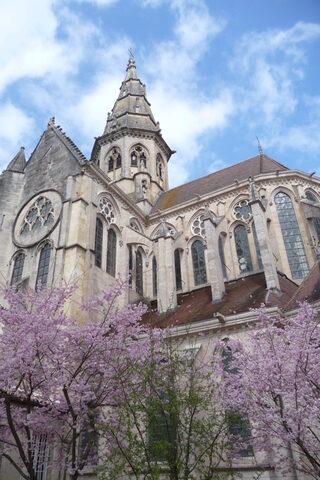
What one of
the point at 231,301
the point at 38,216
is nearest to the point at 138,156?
the point at 38,216

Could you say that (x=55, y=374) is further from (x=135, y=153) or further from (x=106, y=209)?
(x=135, y=153)

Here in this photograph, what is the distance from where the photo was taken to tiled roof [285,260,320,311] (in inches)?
475

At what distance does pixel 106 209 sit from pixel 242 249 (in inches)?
289

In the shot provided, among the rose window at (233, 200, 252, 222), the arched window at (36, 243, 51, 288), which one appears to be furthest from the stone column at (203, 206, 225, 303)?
the arched window at (36, 243, 51, 288)

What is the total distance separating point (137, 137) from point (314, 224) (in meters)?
16.9

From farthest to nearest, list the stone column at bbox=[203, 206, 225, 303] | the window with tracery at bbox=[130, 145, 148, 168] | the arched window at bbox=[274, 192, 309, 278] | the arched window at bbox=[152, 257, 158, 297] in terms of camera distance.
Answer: the window with tracery at bbox=[130, 145, 148, 168] < the arched window at bbox=[152, 257, 158, 297] < the arched window at bbox=[274, 192, 309, 278] < the stone column at bbox=[203, 206, 225, 303]

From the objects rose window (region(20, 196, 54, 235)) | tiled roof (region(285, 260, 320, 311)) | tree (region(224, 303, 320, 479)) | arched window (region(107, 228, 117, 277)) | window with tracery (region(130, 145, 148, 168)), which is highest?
window with tracery (region(130, 145, 148, 168))

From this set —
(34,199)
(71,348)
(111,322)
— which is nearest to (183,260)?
(34,199)

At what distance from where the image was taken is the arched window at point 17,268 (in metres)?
17.8

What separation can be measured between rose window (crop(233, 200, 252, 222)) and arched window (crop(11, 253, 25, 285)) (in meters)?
11.3

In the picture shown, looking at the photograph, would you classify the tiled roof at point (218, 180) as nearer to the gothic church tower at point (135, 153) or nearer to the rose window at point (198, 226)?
the gothic church tower at point (135, 153)

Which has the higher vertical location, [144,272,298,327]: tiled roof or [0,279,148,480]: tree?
[144,272,298,327]: tiled roof

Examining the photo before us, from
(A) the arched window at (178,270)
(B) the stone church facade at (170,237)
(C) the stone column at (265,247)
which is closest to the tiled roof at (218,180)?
(B) the stone church facade at (170,237)

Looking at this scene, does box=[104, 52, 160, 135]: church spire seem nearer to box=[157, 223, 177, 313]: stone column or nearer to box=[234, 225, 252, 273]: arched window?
box=[234, 225, 252, 273]: arched window
